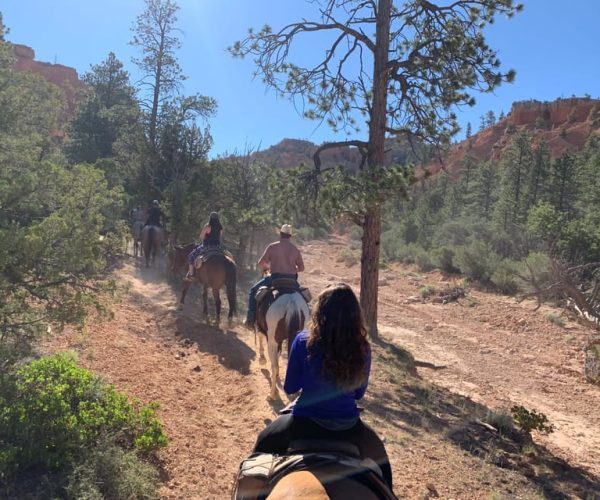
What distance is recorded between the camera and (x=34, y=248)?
14.8 feet

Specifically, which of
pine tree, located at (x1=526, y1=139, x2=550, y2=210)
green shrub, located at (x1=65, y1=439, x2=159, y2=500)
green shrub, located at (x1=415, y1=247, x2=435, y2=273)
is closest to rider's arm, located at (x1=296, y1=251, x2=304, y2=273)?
Answer: green shrub, located at (x1=65, y1=439, x2=159, y2=500)

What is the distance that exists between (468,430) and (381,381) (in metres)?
2.02

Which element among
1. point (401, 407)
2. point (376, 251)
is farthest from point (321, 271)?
point (401, 407)

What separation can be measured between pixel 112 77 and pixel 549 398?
3167cm

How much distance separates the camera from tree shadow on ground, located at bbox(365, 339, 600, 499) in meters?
5.90

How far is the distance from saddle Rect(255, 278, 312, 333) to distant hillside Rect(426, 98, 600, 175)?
8574cm

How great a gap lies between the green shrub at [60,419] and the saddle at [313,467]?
6.42 feet

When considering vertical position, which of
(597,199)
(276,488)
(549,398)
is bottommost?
(549,398)

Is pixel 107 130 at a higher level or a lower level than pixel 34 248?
higher

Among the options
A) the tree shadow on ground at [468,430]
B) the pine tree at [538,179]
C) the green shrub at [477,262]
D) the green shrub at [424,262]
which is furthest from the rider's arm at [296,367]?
the pine tree at [538,179]

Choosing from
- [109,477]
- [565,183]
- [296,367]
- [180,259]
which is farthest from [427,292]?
[565,183]

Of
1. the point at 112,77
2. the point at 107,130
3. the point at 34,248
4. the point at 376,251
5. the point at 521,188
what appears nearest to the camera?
the point at 34,248

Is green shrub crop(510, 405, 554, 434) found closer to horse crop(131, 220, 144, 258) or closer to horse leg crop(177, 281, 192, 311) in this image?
horse leg crop(177, 281, 192, 311)

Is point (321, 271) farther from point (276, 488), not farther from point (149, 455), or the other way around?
point (276, 488)
